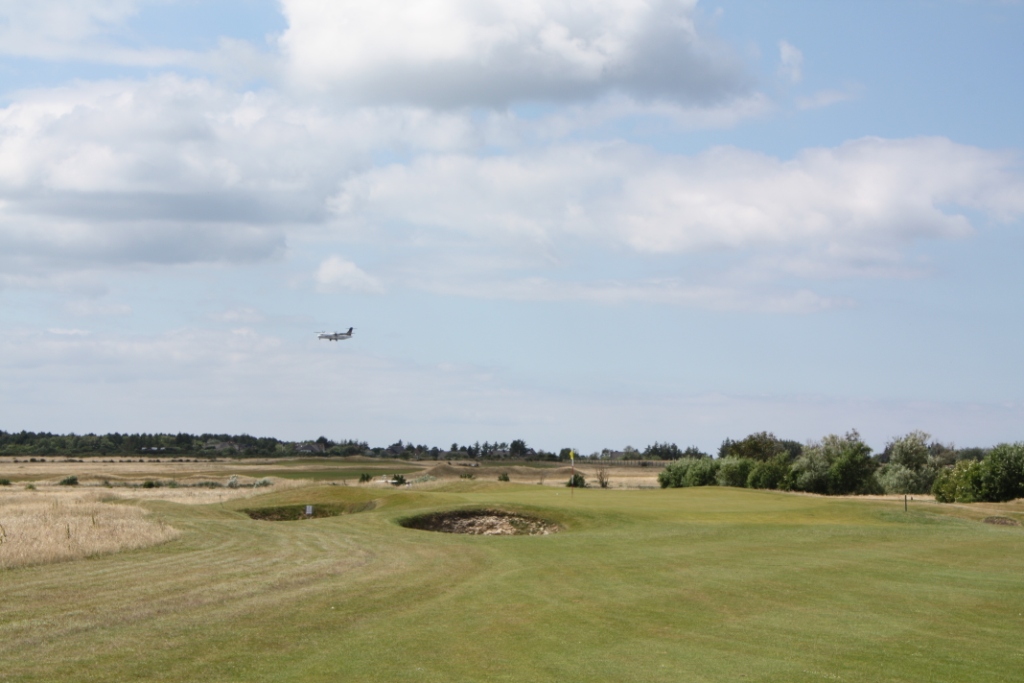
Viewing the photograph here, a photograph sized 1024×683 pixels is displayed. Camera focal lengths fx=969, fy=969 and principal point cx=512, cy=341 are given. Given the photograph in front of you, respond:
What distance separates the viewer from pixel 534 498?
181 feet

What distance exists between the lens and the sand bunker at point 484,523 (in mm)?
43469

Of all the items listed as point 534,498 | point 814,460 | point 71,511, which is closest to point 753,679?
point 71,511

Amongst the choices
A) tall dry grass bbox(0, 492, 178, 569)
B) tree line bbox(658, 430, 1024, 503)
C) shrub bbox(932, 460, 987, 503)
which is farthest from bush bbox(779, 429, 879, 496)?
tall dry grass bbox(0, 492, 178, 569)

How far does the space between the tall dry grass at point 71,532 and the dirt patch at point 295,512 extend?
9253 millimetres

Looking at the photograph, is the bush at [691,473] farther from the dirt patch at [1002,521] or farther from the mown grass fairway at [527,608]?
the mown grass fairway at [527,608]

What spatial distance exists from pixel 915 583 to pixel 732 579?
489 cm

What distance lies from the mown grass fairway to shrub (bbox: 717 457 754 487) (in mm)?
49049

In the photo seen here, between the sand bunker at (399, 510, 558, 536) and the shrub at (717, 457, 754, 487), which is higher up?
the shrub at (717, 457, 754, 487)

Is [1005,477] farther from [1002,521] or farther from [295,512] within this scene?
[295,512]

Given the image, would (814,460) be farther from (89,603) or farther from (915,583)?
(89,603)

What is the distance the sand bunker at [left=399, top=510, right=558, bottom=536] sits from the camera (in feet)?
143

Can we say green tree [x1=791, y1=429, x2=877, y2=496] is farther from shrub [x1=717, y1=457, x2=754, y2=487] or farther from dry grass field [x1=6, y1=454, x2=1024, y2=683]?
dry grass field [x1=6, y1=454, x2=1024, y2=683]

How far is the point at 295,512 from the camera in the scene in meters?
51.6

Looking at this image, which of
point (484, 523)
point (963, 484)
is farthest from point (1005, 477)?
point (484, 523)
